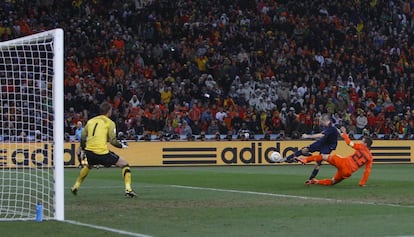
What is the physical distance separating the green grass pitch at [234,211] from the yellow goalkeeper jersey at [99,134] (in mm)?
1037

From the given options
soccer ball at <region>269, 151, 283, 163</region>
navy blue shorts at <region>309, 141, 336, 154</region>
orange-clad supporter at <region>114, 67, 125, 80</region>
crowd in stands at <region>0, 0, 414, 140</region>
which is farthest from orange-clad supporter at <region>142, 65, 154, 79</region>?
navy blue shorts at <region>309, 141, 336, 154</region>

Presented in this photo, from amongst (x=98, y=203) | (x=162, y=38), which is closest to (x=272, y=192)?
(x=98, y=203)

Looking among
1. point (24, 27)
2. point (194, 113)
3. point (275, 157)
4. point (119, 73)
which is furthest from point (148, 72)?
point (275, 157)

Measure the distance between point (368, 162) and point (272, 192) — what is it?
10.5ft

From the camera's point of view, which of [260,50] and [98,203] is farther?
[260,50]

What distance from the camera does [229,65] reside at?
4012 cm

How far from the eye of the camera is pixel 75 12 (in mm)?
40938

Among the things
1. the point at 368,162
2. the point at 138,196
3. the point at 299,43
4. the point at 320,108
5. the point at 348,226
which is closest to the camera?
the point at 348,226

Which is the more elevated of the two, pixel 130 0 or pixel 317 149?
pixel 130 0

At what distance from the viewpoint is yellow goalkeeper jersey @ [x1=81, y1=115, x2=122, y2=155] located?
1755 centimetres

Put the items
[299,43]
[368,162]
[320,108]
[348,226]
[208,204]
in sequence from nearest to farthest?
[348,226], [208,204], [368,162], [320,108], [299,43]

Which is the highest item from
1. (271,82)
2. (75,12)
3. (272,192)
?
(75,12)

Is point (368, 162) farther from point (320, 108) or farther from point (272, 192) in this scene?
point (320, 108)

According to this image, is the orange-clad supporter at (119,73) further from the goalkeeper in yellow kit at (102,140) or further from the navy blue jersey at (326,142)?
the goalkeeper in yellow kit at (102,140)
